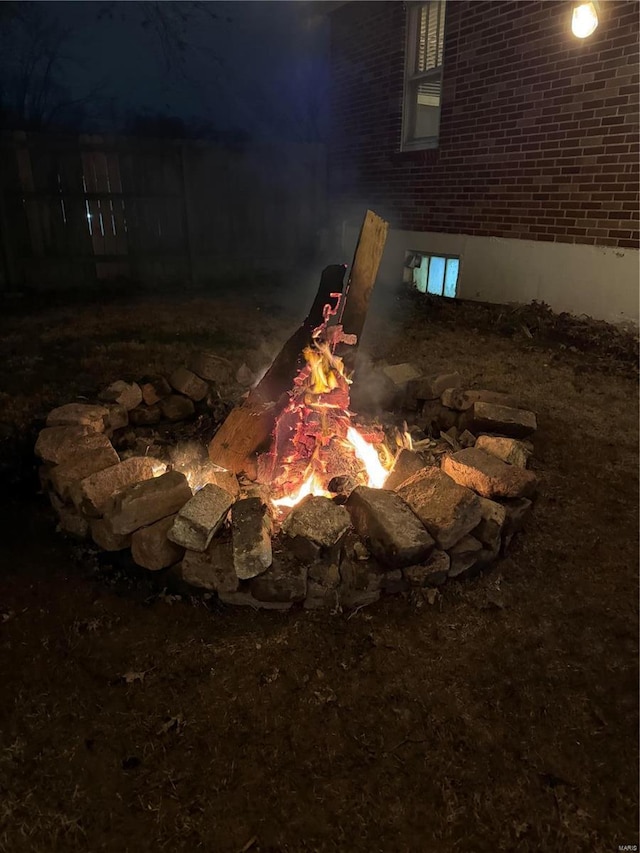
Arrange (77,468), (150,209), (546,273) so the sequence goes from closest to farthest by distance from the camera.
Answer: (77,468) < (546,273) < (150,209)

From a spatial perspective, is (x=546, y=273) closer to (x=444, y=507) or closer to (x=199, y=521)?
(x=444, y=507)

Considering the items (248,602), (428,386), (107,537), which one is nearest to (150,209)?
(428,386)

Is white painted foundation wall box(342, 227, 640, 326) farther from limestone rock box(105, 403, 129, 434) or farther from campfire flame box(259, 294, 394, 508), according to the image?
limestone rock box(105, 403, 129, 434)

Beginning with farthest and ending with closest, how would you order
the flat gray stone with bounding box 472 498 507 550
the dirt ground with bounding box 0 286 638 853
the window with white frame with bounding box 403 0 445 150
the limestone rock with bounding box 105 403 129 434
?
the window with white frame with bounding box 403 0 445 150 → the limestone rock with bounding box 105 403 129 434 → the flat gray stone with bounding box 472 498 507 550 → the dirt ground with bounding box 0 286 638 853

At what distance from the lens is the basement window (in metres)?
8.41

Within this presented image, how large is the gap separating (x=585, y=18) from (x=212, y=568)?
684 cm

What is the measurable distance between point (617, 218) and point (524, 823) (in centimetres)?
621

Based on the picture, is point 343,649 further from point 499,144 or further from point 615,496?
point 499,144

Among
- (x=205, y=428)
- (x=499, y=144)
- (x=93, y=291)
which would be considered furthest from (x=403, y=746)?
(x=93, y=291)

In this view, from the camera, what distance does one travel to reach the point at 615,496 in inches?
137

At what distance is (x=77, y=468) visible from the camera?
3.25 m

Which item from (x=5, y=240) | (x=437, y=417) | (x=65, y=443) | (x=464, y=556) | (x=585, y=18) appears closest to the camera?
(x=464, y=556)

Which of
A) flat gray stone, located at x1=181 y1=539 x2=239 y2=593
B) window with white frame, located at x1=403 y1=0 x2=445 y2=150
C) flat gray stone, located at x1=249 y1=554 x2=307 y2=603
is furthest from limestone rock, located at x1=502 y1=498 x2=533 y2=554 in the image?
window with white frame, located at x1=403 y1=0 x2=445 y2=150

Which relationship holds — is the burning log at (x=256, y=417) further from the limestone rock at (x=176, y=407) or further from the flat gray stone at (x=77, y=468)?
the limestone rock at (x=176, y=407)
